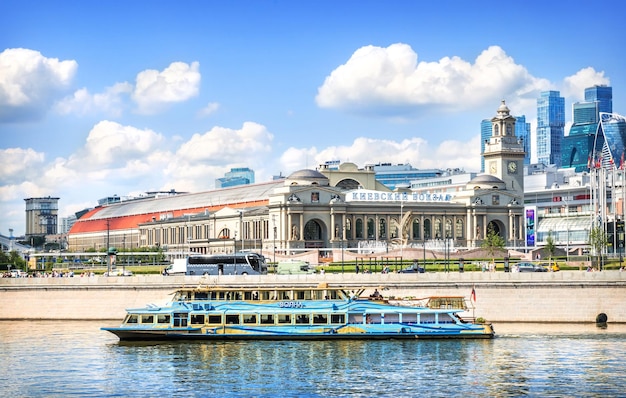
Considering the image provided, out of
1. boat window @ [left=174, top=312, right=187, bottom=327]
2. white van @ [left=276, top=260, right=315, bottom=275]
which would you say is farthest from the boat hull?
white van @ [left=276, top=260, right=315, bottom=275]

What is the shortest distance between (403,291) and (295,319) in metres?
18.2

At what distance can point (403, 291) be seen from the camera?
115 m

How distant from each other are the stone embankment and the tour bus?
10.7 meters

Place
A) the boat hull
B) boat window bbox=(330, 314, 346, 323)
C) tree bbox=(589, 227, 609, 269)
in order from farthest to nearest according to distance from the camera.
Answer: tree bbox=(589, 227, 609, 269) < boat window bbox=(330, 314, 346, 323) < the boat hull

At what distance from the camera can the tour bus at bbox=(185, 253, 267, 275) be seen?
132250mm

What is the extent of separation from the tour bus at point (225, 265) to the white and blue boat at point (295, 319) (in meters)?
29.5

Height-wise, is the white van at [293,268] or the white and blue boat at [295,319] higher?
the white van at [293,268]

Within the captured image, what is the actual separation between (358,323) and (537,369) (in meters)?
22.2

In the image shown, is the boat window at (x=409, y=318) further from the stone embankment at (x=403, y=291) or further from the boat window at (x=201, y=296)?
the boat window at (x=201, y=296)

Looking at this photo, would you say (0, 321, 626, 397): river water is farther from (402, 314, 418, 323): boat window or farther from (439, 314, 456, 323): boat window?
(439, 314, 456, 323): boat window

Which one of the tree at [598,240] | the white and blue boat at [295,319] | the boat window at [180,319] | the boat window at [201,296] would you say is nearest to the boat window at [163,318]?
the white and blue boat at [295,319]

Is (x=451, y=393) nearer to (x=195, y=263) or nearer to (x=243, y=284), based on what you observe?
(x=243, y=284)

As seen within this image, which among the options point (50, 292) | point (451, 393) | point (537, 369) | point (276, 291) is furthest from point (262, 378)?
point (50, 292)

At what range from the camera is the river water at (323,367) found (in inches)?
2896
